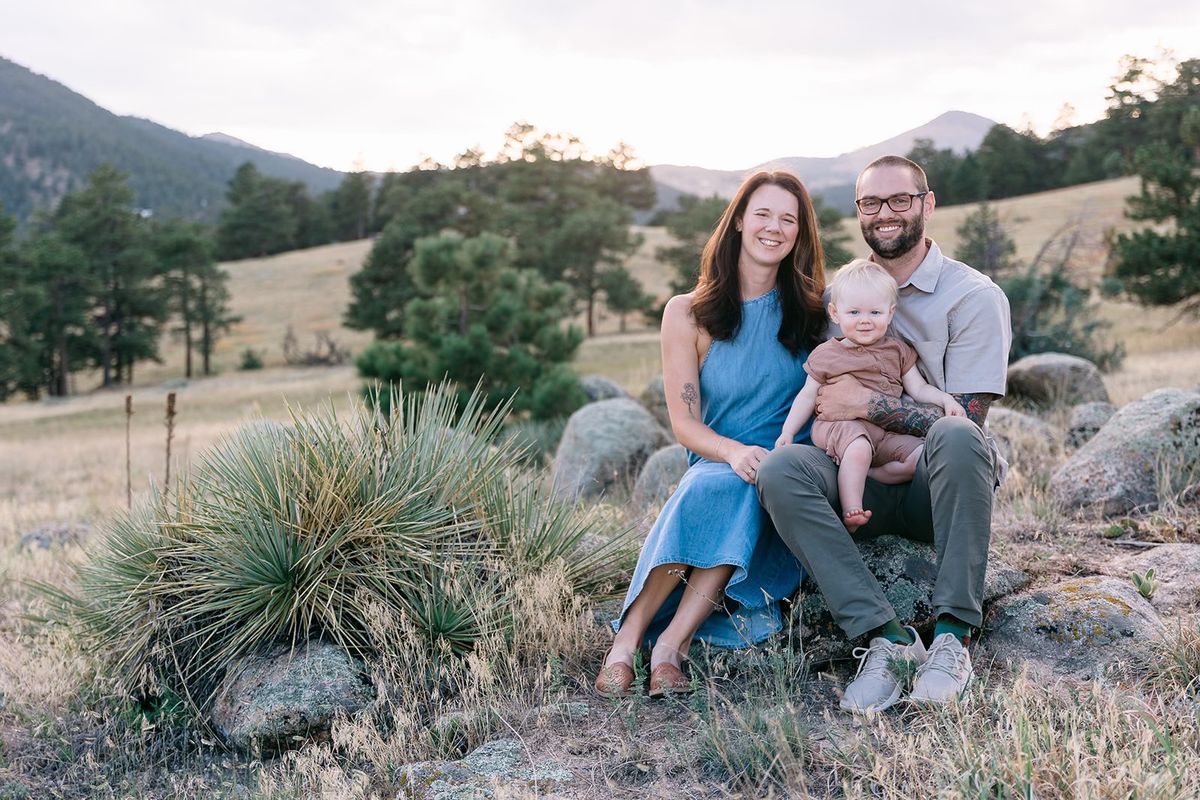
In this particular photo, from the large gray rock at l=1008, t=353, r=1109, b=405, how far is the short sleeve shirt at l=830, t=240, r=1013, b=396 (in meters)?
6.55

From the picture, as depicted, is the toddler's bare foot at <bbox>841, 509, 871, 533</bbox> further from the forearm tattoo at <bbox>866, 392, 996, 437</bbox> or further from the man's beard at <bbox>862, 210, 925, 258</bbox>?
the man's beard at <bbox>862, 210, 925, 258</bbox>

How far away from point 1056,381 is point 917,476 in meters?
7.42

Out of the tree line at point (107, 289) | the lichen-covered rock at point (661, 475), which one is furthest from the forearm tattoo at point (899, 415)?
the tree line at point (107, 289)

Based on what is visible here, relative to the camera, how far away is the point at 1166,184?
21.2 metres

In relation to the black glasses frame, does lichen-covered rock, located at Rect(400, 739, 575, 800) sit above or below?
below

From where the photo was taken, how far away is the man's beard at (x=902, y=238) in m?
4.09

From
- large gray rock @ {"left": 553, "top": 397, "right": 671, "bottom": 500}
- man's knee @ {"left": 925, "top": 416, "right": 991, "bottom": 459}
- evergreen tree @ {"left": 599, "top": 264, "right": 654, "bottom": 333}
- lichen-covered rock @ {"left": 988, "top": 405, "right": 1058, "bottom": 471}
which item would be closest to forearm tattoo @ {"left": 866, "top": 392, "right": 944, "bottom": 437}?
man's knee @ {"left": 925, "top": 416, "right": 991, "bottom": 459}

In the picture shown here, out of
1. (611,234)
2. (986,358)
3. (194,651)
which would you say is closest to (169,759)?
(194,651)

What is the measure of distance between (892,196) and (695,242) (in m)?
38.5

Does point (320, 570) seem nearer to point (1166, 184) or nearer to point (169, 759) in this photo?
point (169, 759)

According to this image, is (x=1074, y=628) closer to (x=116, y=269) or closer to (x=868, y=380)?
(x=868, y=380)

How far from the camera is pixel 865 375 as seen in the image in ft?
12.6

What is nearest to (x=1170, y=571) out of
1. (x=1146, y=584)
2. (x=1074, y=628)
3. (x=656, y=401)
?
(x=1146, y=584)

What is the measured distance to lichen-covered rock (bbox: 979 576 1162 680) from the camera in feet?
11.8
